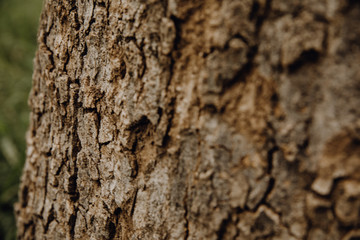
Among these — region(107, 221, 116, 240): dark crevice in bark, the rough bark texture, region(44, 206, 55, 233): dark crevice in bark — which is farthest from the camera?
region(44, 206, 55, 233): dark crevice in bark

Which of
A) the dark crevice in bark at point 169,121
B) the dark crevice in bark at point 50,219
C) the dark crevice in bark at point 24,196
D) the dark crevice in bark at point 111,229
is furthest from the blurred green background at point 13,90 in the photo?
the dark crevice in bark at point 169,121

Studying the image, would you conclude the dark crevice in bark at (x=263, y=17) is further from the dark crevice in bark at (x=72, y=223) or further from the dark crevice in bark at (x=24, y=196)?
the dark crevice in bark at (x=24, y=196)

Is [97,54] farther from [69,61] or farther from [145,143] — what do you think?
[145,143]

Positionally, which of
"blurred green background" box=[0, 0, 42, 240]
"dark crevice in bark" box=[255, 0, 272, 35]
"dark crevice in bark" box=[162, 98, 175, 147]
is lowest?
"dark crevice in bark" box=[162, 98, 175, 147]

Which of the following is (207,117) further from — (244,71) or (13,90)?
(13,90)

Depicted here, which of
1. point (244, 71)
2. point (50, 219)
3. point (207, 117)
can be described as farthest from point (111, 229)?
point (244, 71)

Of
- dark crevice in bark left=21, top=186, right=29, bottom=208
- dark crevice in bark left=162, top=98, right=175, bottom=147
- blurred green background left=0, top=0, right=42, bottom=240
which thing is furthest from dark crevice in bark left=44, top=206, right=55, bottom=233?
blurred green background left=0, top=0, right=42, bottom=240

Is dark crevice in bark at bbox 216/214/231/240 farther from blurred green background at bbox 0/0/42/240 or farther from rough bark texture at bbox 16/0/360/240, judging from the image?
blurred green background at bbox 0/0/42/240
